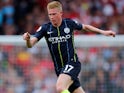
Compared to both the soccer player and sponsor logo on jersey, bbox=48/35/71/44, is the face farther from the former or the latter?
→ sponsor logo on jersey, bbox=48/35/71/44

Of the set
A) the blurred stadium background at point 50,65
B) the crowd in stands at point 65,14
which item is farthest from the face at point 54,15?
the crowd in stands at point 65,14

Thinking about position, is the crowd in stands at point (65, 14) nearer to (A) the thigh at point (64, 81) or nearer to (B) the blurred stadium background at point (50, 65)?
(B) the blurred stadium background at point (50, 65)

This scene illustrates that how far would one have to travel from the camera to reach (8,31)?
1534 cm

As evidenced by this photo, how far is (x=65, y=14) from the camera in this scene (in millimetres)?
15922

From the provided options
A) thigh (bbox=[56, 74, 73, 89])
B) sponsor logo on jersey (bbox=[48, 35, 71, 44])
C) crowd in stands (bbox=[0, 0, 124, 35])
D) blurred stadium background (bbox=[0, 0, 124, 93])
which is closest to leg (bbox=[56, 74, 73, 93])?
thigh (bbox=[56, 74, 73, 89])

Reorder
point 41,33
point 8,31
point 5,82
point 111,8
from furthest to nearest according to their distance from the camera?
point 111,8 < point 8,31 < point 5,82 < point 41,33

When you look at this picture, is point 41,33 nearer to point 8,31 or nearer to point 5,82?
point 5,82

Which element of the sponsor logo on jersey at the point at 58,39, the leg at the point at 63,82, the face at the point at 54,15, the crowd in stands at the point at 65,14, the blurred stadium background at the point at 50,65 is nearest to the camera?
the leg at the point at 63,82

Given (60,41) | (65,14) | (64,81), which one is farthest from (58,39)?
(65,14)

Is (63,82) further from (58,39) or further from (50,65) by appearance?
(50,65)

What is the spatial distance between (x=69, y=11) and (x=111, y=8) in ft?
3.87

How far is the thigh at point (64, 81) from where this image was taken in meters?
9.43

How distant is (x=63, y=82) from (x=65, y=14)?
21.6 feet

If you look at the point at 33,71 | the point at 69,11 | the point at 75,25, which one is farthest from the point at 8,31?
the point at 75,25
